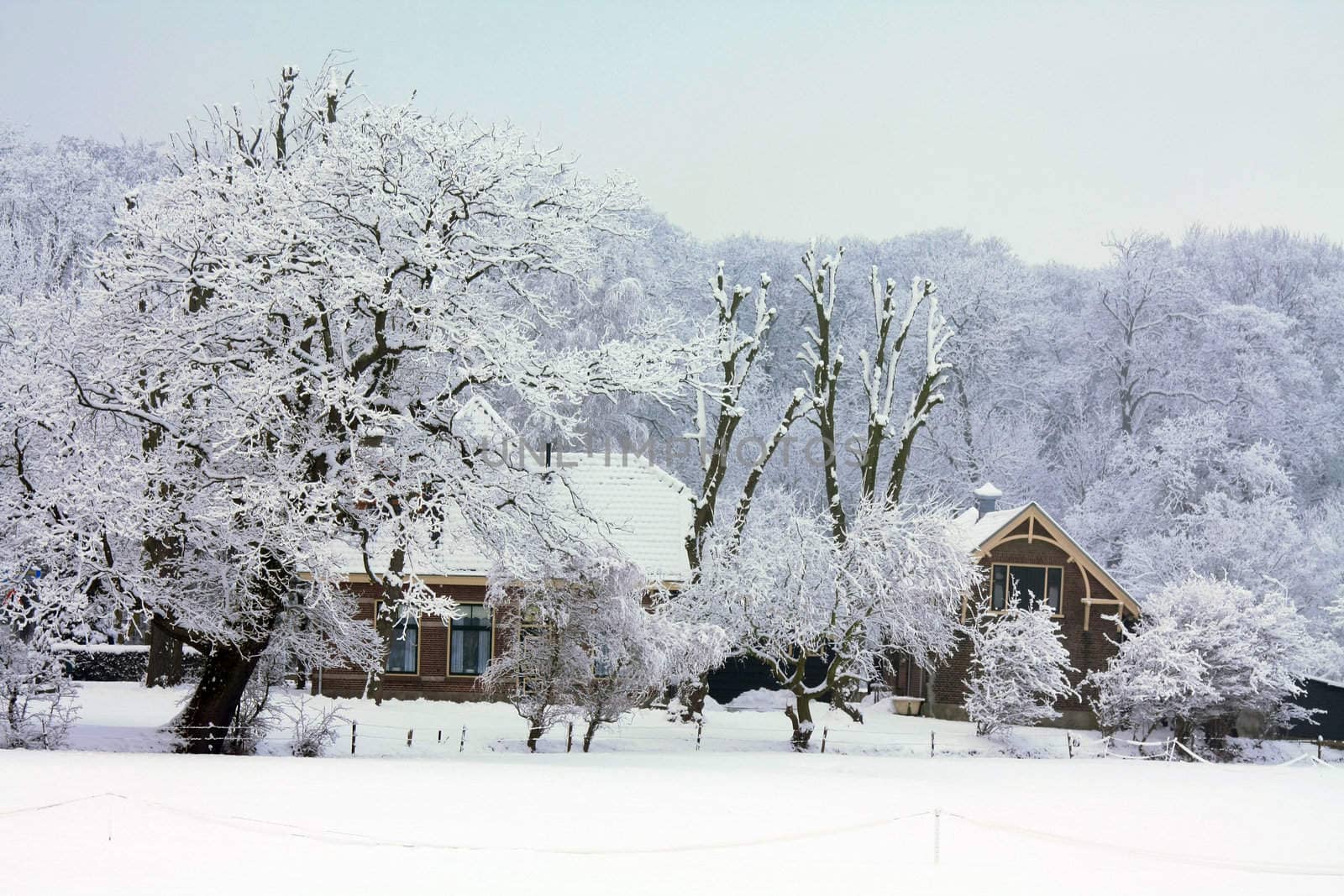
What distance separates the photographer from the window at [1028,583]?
37.0 metres

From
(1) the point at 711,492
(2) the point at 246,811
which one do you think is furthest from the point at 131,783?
(1) the point at 711,492

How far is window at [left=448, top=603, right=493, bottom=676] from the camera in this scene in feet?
109

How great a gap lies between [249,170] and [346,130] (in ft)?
9.93

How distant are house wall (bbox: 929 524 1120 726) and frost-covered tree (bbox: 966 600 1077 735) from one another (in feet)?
15.2

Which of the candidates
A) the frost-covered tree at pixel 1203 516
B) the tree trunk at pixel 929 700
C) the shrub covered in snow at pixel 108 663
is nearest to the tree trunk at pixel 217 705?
the shrub covered in snow at pixel 108 663

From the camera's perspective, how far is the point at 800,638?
27234 mm

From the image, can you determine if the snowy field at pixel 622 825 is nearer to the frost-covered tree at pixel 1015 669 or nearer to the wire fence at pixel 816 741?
the wire fence at pixel 816 741

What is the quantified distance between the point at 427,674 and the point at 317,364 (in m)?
15.2

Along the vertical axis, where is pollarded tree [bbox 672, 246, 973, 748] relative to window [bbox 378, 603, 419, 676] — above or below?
above

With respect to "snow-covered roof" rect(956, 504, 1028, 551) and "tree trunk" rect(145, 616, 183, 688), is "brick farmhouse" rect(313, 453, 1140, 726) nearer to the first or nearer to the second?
"snow-covered roof" rect(956, 504, 1028, 551)

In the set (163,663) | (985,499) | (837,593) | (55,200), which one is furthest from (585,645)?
(55,200)

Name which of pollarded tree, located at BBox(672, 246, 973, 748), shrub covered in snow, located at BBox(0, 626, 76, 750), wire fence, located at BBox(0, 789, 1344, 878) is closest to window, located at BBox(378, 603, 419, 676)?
pollarded tree, located at BBox(672, 246, 973, 748)

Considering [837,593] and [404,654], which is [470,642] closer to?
[404,654]

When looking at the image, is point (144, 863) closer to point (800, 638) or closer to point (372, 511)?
point (372, 511)
